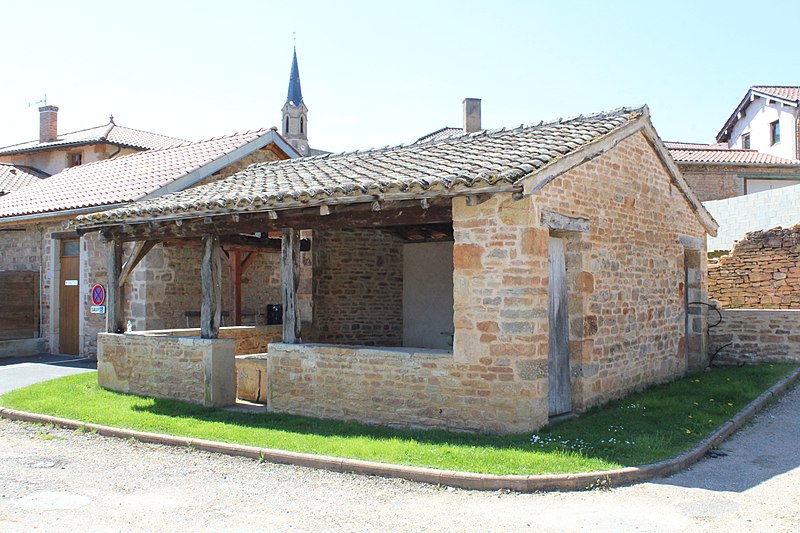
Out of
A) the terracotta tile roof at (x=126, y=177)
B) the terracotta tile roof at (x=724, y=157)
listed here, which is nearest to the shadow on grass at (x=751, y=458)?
the terracotta tile roof at (x=126, y=177)

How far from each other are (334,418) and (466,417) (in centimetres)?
182

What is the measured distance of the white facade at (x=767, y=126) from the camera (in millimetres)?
28641

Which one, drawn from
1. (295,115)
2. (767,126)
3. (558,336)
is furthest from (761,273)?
(295,115)

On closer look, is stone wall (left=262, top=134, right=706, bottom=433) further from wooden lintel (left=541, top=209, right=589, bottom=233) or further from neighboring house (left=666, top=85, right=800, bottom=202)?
neighboring house (left=666, top=85, right=800, bottom=202)

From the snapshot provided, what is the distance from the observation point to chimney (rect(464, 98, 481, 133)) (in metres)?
24.3

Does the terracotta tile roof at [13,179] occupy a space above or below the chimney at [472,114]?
below

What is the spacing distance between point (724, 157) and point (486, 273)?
2345 centimetres

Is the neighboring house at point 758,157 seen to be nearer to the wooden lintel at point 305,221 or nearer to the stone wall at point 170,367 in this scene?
the wooden lintel at point 305,221

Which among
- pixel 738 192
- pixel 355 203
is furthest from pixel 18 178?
pixel 738 192

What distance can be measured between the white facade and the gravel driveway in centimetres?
2561

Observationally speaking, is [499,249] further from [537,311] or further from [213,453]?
[213,453]

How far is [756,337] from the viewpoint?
12.7 metres

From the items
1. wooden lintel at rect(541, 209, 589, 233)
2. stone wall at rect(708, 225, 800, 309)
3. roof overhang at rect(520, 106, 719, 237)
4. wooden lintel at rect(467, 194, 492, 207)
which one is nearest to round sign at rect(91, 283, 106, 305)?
wooden lintel at rect(467, 194, 492, 207)

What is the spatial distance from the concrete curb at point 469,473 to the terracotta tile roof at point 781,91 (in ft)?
83.3
